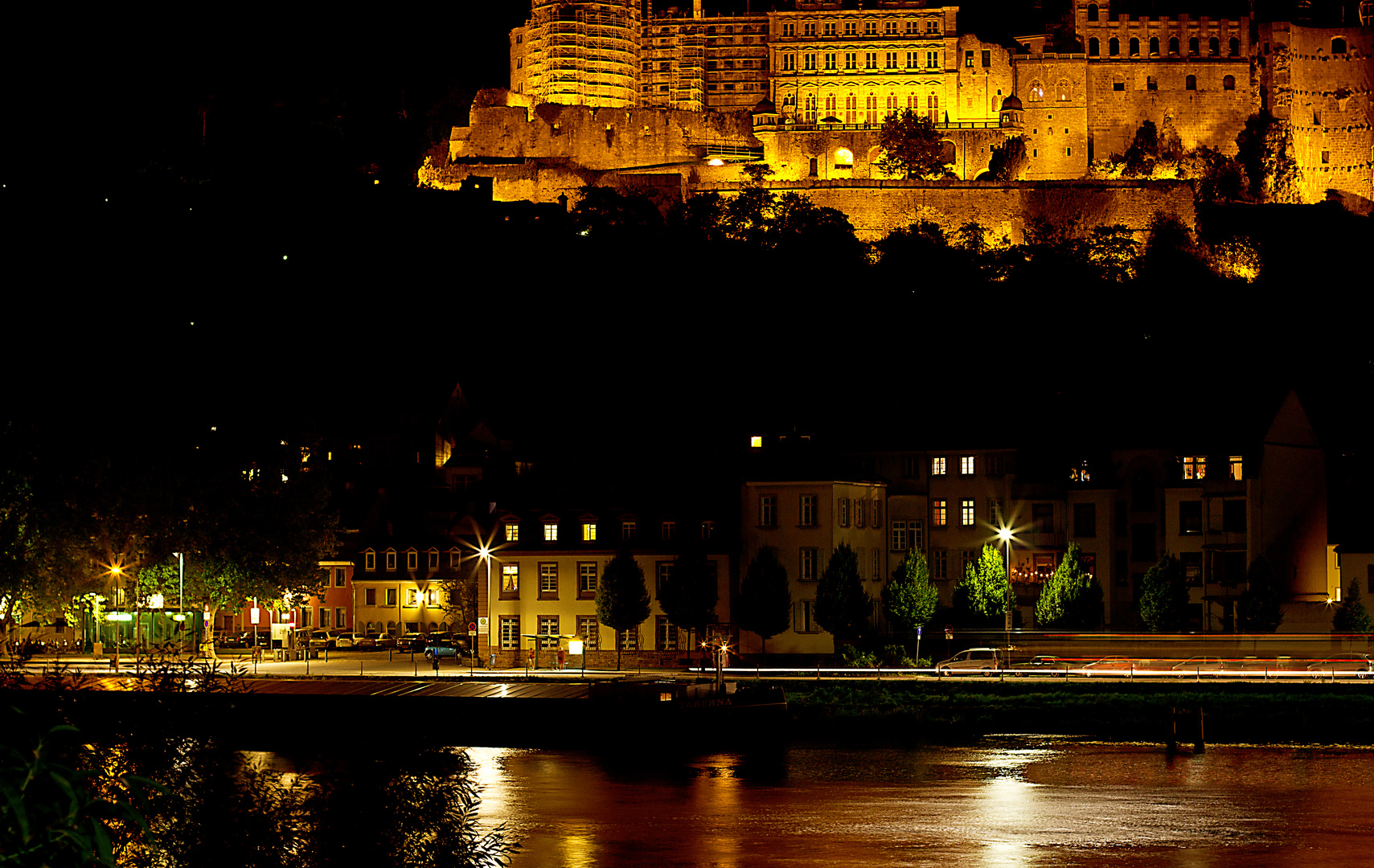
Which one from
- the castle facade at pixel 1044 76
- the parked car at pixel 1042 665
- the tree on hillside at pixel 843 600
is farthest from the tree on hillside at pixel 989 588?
the castle facade at pixel 1044 76

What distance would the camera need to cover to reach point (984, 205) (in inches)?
4970

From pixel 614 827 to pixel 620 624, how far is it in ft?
70.9

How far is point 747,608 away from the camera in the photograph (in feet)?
194

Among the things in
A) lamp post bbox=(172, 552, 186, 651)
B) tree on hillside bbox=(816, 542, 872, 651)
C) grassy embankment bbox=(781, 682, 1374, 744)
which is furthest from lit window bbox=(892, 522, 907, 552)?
lamp post bbox=(172, 552, 186, 651)

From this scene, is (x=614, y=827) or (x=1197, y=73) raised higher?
(x=1197, y=73)

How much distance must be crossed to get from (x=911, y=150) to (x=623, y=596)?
2898 inches

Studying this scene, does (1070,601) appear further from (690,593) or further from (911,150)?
(911,150)

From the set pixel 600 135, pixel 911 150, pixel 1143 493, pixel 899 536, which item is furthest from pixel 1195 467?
pixel 600 135

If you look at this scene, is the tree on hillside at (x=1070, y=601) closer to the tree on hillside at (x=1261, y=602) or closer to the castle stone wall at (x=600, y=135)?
the tree on hillside at (x=1261, y=602)

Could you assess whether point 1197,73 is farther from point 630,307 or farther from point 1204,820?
point 1204,820

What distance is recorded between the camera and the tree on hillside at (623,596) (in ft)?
198

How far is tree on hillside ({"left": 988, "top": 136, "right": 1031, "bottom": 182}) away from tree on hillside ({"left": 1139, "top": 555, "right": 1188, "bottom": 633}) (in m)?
71.4

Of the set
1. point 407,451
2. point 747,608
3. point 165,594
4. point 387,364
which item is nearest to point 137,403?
point 165,594

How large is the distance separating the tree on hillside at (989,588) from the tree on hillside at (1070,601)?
147 cm
